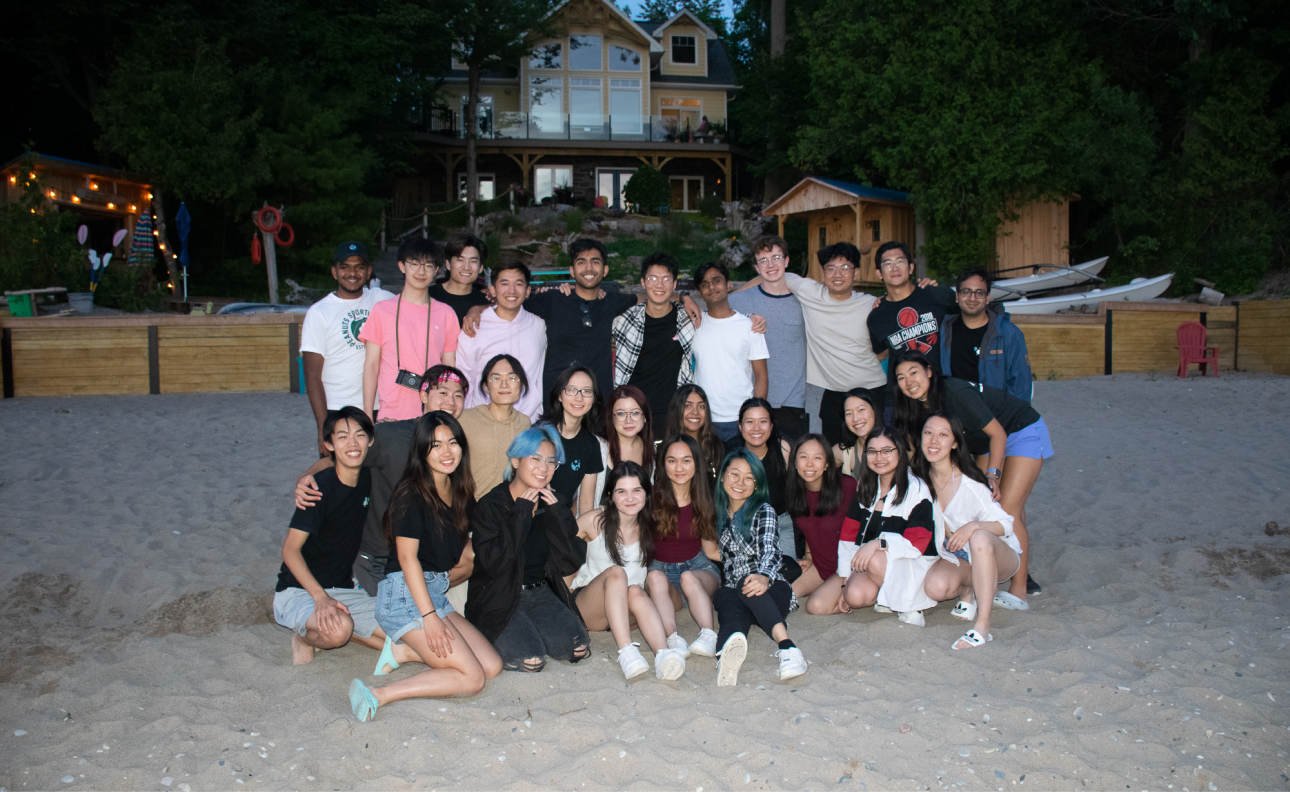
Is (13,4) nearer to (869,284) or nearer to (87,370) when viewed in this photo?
(87,370)

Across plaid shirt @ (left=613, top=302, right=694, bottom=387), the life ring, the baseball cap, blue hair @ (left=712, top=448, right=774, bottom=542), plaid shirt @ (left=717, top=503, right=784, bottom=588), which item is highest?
the life ring

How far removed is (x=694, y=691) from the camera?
3.53 m

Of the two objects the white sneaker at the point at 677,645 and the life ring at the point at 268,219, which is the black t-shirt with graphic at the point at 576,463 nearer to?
the white sneaker at the point at 677,645

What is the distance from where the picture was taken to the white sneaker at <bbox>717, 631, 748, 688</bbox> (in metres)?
3.57

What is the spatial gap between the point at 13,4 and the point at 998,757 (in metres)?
21.9

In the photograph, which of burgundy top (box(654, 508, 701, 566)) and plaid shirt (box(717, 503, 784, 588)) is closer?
plaid shirt (box(717, 503, 784, 588))

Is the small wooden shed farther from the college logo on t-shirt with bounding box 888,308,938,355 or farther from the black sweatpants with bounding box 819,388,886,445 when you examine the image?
the college logo on t-shirt with bounding box 888,308,938,355

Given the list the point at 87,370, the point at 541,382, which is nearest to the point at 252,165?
the point at 87,370

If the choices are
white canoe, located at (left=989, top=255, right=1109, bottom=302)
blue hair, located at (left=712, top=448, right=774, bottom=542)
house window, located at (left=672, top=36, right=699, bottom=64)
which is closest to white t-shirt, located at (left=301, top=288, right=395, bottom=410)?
blue hair, located at (left=712, top=448, right=774, bottom=542)

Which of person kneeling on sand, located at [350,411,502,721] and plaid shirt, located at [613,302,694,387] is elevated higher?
plaid shirt, located at [613,302,694,387]

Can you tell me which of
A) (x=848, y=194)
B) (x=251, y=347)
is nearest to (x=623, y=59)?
(x=848, y=194)

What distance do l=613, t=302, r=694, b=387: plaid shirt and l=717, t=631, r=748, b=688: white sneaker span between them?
5.43 ft

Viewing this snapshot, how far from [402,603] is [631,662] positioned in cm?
98

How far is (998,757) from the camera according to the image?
299cm
